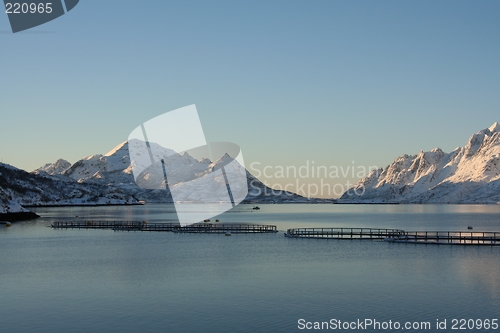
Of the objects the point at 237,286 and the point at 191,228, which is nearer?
the point at 237,286

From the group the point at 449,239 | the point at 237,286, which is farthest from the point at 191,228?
the point at 237,286

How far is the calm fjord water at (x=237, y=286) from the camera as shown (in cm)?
4169

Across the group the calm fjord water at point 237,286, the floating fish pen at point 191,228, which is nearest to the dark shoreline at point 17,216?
the floating fish pen at point 191,228

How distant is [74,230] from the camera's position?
A: 13350 centimetres

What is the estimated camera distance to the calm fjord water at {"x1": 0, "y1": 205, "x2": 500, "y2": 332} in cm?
4169

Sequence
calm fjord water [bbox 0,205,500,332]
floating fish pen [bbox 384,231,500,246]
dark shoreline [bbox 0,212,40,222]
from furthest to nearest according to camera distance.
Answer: dark shoreline [bbox 0,212,40,222] < floating fish pen [bbox 384,231,500,246] < calm fjord water [bbox 0,205,500,332]

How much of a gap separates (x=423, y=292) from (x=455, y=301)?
4233 mm

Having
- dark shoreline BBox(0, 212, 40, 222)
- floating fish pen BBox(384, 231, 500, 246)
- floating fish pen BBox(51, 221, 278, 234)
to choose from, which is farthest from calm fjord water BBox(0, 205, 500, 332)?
dark shoreline BBox(0, 212, 40, 222)

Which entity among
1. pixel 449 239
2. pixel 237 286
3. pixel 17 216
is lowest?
pixel 17 216

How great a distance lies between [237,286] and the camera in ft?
179

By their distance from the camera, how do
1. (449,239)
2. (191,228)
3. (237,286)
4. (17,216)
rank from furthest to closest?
A: (17,216) → (191,228) → (449,239) → (237,286)

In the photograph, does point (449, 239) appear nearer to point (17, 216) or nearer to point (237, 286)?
point (237, 286)

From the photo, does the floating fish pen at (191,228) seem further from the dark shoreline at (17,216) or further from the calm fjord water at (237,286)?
the dark shoreline at (17,216)

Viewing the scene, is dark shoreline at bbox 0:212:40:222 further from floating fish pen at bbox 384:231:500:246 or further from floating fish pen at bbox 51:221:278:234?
floating fish pen at bbox 384:231:500:246
